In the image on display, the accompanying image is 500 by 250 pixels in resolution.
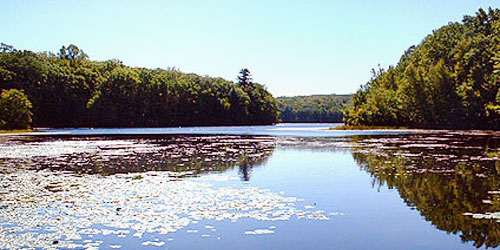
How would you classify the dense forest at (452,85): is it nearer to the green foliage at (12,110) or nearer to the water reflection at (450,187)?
the water reflection at (450,187)

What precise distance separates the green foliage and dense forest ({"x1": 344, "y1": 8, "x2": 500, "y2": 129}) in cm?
5562

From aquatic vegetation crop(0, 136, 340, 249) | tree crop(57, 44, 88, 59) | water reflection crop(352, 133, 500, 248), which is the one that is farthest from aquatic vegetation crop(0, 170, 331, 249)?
tree crop(57, 44, 88, 59)

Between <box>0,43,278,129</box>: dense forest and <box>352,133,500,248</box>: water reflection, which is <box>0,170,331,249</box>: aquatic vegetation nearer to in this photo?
<box>352,133,500,248</box>: water reflection

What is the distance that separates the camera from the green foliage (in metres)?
65.4

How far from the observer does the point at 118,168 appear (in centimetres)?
1827

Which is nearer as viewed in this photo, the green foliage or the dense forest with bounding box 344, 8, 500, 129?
the dense forest with bounding box 344, 8, 500, 129

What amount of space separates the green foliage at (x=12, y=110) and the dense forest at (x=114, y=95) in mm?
1818

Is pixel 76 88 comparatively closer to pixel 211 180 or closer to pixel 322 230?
pixel 211 180

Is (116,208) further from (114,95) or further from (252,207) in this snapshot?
(114,95)

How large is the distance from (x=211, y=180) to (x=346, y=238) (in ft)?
25.3

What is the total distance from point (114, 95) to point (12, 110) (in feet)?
112

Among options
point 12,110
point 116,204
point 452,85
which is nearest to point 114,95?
point 12,110

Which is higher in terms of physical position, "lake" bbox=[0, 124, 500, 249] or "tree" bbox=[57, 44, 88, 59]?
"tree" bbox=[57, 44, 88, 59]

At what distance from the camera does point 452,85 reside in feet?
210
